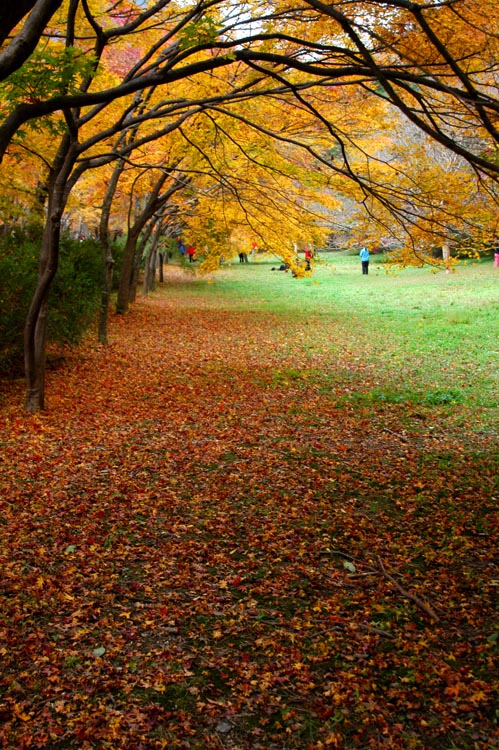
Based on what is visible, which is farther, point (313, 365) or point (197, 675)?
point (313, 365)

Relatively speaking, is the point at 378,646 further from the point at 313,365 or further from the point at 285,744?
the point at 313,365

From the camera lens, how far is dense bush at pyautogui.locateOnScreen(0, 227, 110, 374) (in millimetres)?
9430

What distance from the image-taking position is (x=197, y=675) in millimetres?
3295

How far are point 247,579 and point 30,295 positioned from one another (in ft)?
22.1

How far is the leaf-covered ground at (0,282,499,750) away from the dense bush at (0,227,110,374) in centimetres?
157

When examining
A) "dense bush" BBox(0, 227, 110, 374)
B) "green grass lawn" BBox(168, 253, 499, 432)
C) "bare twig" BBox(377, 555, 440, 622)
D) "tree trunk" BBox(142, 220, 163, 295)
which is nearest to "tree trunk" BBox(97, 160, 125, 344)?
"dense bush" BBox(0, 227, 110, 374)

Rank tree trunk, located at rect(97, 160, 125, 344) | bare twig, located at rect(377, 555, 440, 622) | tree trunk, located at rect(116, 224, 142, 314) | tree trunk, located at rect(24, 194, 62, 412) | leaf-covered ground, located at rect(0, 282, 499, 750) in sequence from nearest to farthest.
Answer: leaf-covered ground, located at rect(0, 282, 499, 750)
bare twig, located at rect(377, 555, 440, 622)
tree trunk, located at rect(24, 194, 62, 412)
tree trunk, located at rect(97, 160, 125, 344)
tree trunk, located at rect(116, 224, 142, 314)

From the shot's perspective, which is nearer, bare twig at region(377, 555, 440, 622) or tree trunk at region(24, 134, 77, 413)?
bare twig at region(377, 555, 440, 622)

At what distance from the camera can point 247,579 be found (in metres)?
4.28

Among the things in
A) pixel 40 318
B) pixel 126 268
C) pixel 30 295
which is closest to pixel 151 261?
pixel 126 268

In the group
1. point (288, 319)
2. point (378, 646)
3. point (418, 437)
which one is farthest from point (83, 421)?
point (288, 319)

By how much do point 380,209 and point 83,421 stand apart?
490 centimetres

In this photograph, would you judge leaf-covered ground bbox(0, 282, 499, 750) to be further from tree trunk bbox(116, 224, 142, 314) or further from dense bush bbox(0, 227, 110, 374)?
tree trunk bbox(116, 224, 142, 314)

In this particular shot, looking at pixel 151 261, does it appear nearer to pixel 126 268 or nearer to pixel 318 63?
pixel 126 268
